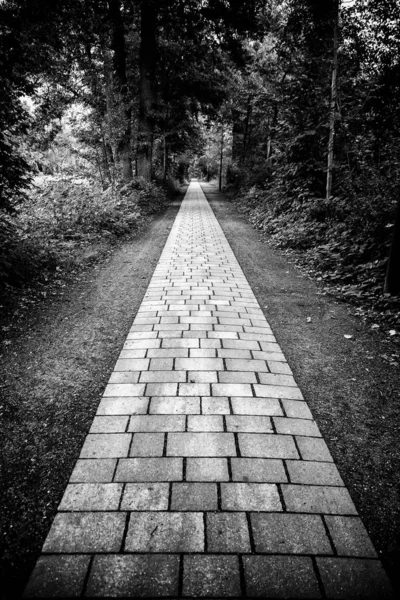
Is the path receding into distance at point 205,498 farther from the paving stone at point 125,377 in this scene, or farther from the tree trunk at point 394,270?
the tree trunk at point 394,270

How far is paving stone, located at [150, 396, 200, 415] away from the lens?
237cm

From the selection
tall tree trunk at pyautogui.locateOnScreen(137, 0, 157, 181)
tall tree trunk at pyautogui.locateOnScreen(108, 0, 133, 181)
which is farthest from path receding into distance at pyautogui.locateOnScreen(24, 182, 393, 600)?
tall tree trunk at pyautogui.locateOnScreen(137, 0, 157, 181)

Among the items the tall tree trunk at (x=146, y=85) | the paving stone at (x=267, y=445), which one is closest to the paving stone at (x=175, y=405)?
the paving stone at (x=267, y=445)

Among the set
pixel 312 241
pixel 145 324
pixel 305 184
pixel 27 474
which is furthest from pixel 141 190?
pixel 27 474

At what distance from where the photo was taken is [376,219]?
5.98 meters

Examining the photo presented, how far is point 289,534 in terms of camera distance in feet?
5.15

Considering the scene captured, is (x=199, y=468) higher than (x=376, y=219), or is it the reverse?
(x=376, y=219)

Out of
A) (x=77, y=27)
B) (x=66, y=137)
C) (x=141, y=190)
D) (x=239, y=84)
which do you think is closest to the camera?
(x=77, y=27)

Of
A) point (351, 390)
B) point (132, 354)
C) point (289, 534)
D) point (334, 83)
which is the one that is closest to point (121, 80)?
point (334, 83)

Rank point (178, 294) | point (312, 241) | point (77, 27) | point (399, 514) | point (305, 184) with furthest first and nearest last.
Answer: point (77, 27)
point (305, 184)
point (312, 241)
point (178, 294)
point (399, 514)

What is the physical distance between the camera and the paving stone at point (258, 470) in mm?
1859

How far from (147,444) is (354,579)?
4.13ft

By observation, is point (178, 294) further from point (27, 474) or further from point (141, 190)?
point (141, 190)

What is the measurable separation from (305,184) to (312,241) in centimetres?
370
